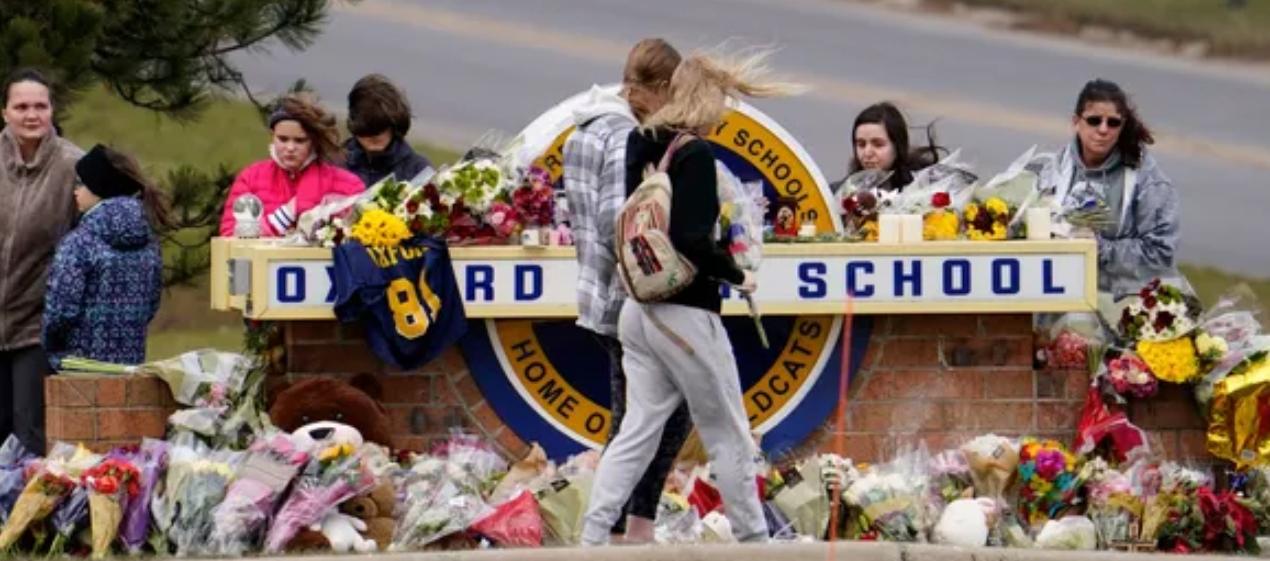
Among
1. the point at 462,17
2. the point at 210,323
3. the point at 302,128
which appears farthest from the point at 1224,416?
the point at 462,17

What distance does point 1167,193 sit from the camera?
12859mm

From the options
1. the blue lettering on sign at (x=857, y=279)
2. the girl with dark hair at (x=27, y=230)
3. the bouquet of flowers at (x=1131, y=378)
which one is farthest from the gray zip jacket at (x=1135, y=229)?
the girl with dark hair at (x=27, y=230)

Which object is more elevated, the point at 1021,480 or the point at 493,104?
the point at 493,104

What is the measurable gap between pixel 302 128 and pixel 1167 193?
3.07 meters

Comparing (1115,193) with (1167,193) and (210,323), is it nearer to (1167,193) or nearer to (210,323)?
(1167,193)

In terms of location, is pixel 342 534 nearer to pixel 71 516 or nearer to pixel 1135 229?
pixel 71 516

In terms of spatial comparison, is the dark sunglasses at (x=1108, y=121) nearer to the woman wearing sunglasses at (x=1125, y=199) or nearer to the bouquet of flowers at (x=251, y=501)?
the woman wearing sunglasses at (x=1125, y=199)

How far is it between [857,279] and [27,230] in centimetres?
295

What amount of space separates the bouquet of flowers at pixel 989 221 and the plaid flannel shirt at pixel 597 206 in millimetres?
1503

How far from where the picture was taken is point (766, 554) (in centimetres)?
1101

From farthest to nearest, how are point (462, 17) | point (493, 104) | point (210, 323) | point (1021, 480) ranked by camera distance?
point (462, 17), point (493, 104), point (210, 323), point (1021, 480)

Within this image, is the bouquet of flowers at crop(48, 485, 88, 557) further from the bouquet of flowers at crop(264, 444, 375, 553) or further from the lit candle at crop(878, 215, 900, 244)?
the lit candle at crop(878, 215, 900, 244)

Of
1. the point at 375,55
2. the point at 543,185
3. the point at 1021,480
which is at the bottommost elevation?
the point at 1021,480

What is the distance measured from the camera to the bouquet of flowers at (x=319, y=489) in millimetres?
11573
